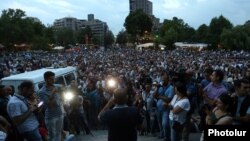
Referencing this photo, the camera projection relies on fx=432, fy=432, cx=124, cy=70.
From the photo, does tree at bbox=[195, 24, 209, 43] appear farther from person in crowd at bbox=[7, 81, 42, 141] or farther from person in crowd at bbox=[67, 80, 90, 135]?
person in crowd at bbox=[7, 81, 42, 141]

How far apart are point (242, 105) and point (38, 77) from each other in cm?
766

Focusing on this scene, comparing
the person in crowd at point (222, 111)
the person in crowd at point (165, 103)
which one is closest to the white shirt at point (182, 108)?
the person in crowd at point (165, 103)

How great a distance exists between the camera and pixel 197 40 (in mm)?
104438

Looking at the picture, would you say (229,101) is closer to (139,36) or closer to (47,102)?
(47,102)

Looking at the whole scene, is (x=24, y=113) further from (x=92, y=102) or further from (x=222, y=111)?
(x=92, y=102)

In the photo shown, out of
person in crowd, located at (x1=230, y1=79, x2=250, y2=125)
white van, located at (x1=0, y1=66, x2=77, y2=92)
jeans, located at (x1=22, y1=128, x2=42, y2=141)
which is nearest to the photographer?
person in crowd, located at (x1=230, y1=79, x2=250, y2=125)

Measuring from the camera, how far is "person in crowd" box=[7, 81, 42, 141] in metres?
6.86

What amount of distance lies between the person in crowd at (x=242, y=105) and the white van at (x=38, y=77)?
21.9 ft

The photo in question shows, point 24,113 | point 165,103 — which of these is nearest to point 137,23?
point 165,103

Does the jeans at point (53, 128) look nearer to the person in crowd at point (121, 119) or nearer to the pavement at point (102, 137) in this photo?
the pavement at point (102, 137)

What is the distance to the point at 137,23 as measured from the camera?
393 ft

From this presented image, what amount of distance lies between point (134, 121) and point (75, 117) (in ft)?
21.3

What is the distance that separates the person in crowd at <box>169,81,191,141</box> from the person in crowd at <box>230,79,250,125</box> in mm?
941

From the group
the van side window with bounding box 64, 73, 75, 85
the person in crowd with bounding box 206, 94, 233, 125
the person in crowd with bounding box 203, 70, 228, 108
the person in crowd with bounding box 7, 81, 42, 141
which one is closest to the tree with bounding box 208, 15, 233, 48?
the van side window with bounding box 64, 73, 75, 85
